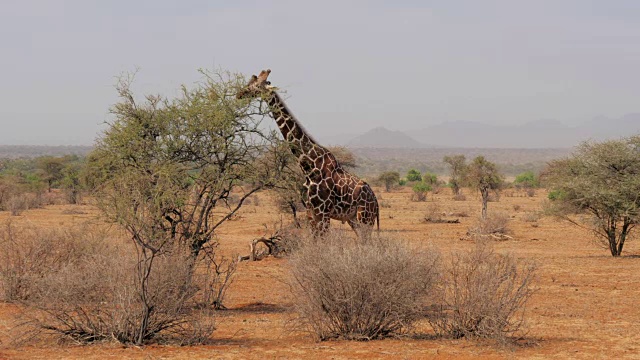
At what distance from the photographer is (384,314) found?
31.6 ft

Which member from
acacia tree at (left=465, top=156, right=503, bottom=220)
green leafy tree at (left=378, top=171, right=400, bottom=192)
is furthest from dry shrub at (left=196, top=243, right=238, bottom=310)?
green leafy tree at (left=378, top=171, right=400, bottom=192)

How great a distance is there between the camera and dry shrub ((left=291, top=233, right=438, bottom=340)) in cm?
927

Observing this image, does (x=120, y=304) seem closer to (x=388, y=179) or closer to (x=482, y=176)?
(x=482, y=176)

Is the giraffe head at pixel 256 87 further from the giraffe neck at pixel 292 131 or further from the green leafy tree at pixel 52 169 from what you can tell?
the green leafy tree at pixel 52 169

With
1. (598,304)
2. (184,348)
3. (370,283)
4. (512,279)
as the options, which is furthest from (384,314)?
(598,304)

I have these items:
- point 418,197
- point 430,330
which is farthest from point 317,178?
point 418,197

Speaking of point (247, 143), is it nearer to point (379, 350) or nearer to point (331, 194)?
point (331, 194)

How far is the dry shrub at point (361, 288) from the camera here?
927cm

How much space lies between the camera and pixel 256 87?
1322 centimetres

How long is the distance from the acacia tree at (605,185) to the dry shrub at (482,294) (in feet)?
36.8

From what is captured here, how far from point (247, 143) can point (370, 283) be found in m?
4.42

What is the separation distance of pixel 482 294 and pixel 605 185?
12.3 meters

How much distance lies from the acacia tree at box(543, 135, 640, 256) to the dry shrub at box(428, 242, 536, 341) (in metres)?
11.2

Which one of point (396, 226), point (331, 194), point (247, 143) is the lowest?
point (396, 226)
